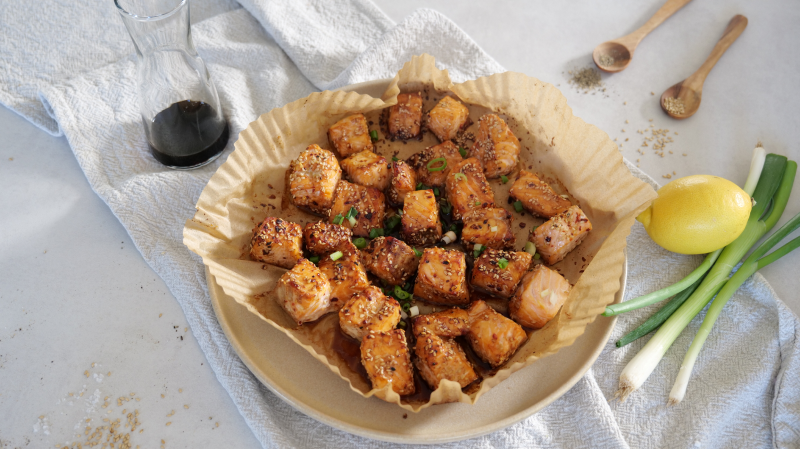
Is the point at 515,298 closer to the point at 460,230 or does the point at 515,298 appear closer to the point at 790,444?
the point at 460,230

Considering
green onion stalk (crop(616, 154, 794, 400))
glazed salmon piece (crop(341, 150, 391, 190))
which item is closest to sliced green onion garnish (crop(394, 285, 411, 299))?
glazed salmon piece (crop(341, 150, 391, 190))

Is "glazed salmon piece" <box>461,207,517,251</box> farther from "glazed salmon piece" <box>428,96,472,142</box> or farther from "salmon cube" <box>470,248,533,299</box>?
"glazed salmon piece" <box>428,96,472,142</box>

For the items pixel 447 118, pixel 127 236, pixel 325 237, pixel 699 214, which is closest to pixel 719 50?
pixel 699 214

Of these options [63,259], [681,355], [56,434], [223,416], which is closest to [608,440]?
[681,355]

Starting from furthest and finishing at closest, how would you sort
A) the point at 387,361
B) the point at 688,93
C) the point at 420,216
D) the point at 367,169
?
1. the point at 688,93
2. the point at 367,169
3. the point at 420,216
4. the point at 387,361

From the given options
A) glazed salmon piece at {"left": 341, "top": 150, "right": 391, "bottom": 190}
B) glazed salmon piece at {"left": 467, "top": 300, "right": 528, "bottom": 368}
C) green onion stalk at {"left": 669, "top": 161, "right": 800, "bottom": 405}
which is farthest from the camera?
glazed salmon piece at {"left": 341, "top": 150, "right": 391, "bottom": 190}

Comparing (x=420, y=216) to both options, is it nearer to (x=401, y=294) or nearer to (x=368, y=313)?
(x=401, y=294)
